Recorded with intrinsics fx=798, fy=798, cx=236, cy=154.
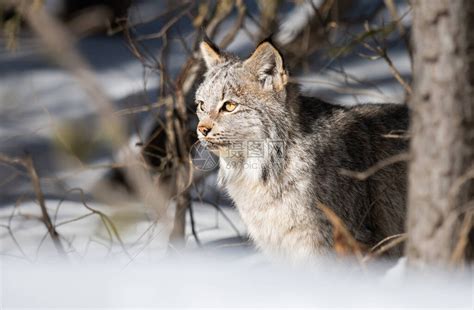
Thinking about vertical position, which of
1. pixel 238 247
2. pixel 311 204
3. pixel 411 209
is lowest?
pixel 238 247

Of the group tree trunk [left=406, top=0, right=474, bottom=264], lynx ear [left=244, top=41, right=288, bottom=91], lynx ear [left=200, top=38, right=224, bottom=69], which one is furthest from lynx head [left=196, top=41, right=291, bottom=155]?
tree trunk [left=406, top=0, right=474, bottom=264]

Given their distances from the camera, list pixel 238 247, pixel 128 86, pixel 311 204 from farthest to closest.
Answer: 1. pixel 128 86
2. pixel 238 247
3. pixel 311 204

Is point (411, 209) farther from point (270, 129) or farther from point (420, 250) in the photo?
point (270, 129)

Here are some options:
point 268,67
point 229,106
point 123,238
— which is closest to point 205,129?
point 229,106

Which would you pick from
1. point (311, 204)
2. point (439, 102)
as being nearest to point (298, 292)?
point (439, 102)

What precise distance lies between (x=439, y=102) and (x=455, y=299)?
56 centimetres

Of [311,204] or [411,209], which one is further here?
[311,204]

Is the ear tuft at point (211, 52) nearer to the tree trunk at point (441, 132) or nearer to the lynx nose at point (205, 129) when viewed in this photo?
the lynx nose at point (205, 129)

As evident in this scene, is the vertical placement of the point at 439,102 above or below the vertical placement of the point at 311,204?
above

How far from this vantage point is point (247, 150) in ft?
11.6

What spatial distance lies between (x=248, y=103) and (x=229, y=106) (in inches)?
3.3

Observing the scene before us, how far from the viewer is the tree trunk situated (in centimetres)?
227

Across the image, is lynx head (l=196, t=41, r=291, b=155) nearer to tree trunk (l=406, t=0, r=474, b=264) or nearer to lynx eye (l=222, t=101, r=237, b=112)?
lynx eye (l=222, t=101, r=237, b=112)

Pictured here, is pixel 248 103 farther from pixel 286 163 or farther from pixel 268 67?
pixel 286 163
